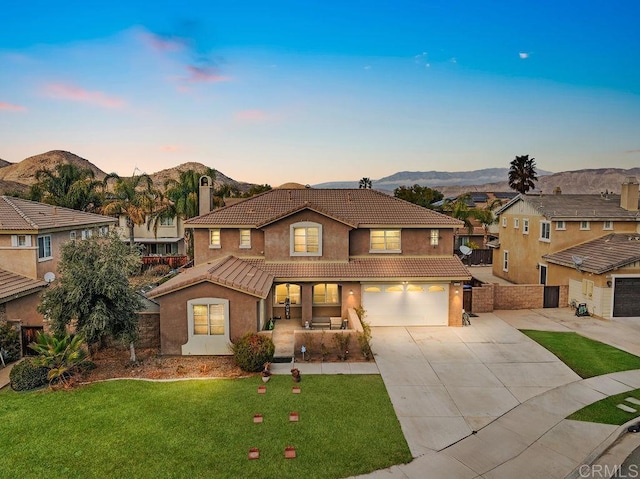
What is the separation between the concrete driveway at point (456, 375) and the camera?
10922 millimetres

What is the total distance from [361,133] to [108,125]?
89.7ft

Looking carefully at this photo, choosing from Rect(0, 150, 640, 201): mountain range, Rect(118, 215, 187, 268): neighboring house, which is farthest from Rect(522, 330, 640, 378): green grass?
Rect(0, 150, 640, 201): mountain range

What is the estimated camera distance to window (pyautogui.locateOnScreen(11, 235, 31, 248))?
61.7 feet

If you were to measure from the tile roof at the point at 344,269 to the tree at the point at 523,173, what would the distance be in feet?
146

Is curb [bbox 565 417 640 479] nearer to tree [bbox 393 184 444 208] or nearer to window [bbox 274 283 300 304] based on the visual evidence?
window [bbox 274 283 300 304]

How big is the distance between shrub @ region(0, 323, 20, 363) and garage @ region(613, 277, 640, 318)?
3038cm

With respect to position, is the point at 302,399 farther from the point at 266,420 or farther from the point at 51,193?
the point at 51,193

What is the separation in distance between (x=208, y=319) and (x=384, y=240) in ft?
35.5

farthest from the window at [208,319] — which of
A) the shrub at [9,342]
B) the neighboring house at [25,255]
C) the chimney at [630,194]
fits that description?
the chimney at [630,194]

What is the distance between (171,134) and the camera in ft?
155

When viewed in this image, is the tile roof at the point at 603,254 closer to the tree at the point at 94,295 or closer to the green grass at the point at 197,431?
the green grass at the point at 197,431

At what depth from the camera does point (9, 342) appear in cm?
1562

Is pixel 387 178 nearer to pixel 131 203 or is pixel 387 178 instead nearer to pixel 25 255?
pixel 131 203

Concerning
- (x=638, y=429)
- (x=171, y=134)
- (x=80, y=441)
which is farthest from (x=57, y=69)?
(x=638, y=429)
